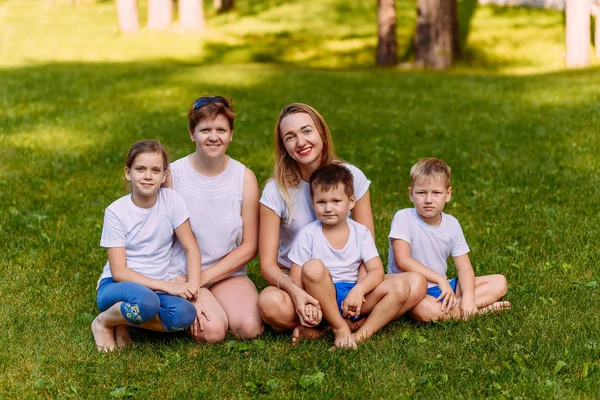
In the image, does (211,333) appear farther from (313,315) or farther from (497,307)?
(497,307)

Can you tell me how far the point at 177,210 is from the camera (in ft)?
17.1

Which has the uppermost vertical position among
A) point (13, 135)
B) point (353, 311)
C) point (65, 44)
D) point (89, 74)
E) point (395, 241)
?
point (65, 44)

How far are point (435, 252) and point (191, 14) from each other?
2134 cm

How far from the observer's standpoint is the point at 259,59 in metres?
23.6

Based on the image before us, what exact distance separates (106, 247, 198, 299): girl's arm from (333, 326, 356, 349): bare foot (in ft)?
3.01

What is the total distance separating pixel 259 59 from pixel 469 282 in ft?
62.2

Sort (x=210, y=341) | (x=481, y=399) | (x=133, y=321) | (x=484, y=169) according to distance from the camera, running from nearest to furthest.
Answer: (x=481, y=399) < (x=133, y=321) < (x=210, y=341) < (x=484, y=169)

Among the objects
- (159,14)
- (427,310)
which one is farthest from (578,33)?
(427,310)

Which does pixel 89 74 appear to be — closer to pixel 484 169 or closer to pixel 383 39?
pixel 383 39

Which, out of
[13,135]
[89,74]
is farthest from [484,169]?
[89,74]

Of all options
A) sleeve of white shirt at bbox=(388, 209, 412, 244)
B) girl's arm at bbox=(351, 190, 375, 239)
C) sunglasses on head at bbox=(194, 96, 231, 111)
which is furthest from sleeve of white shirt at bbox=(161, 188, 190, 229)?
sleeve of white shirt at bbox=(388, 209, 412, 244)

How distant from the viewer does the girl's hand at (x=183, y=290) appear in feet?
16.5

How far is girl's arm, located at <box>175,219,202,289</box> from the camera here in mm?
5188

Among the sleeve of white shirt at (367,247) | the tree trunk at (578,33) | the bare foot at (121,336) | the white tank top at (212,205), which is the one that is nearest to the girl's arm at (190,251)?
the white tank top at (212,205)
